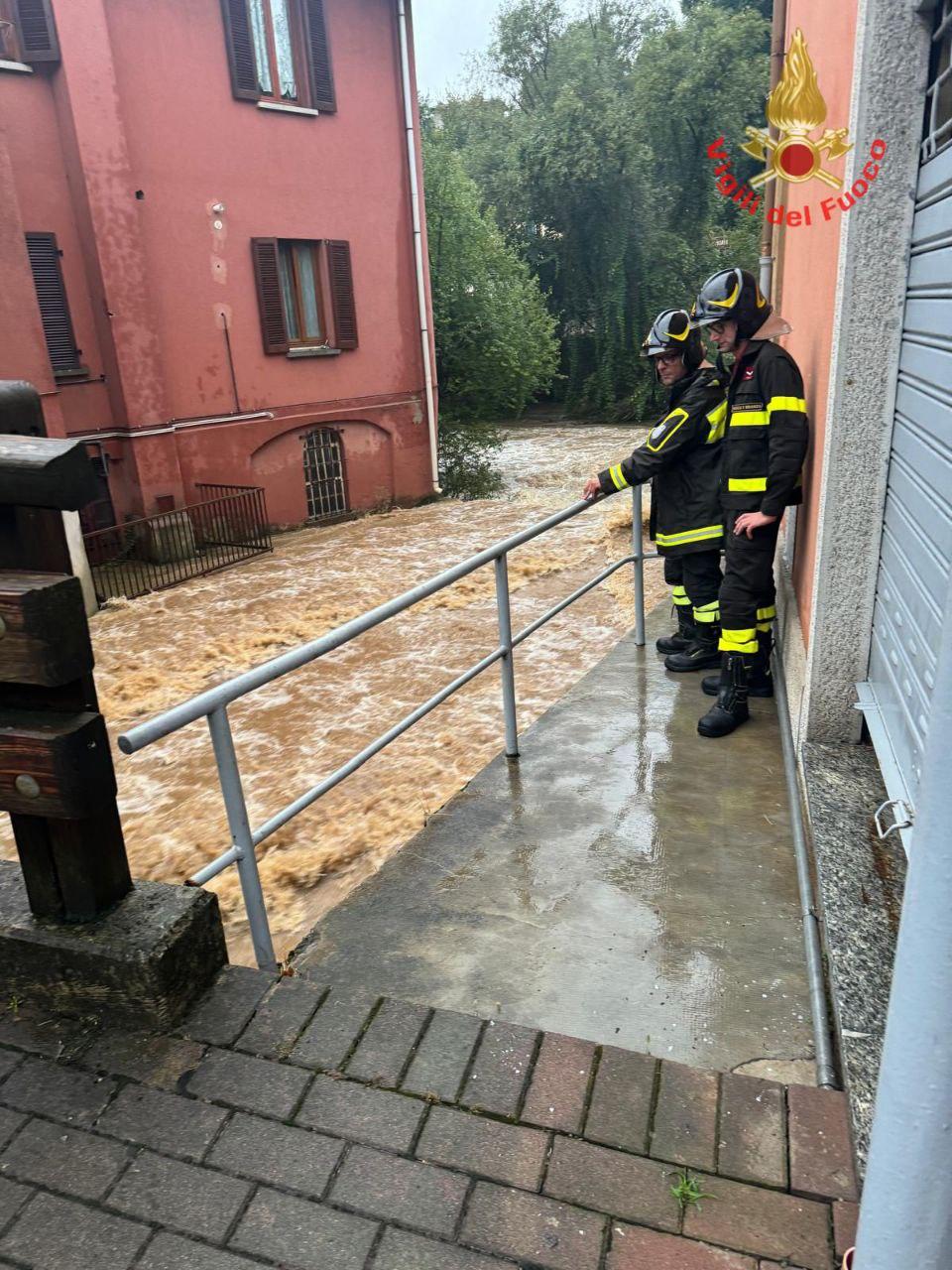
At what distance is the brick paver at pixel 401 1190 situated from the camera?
70.3 inches

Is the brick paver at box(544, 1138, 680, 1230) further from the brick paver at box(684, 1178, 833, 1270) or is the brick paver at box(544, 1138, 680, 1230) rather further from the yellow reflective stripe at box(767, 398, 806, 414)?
the yellow reflective stripe at box(767, 398, 806, 414)

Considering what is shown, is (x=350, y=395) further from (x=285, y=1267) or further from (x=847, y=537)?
(x=285, y=1267)

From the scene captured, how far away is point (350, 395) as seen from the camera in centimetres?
1560

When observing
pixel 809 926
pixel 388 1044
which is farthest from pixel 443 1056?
pixel 809 926

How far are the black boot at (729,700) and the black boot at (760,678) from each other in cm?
14

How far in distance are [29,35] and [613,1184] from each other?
13.7m

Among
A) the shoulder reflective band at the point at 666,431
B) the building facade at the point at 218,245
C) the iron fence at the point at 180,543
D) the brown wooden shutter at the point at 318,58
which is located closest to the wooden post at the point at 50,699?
the shoulder reflective band at the point at 666,431

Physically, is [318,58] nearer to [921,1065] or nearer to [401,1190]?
[401,1190]

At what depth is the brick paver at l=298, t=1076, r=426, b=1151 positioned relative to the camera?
6.42 feet

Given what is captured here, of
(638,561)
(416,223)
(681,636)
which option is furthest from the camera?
(416,223)

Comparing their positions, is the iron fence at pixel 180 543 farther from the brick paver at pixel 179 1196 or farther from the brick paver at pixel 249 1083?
the brick paver at pixel 179 1196

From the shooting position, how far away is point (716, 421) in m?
4.69

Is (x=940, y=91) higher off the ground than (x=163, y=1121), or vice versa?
(x=940, y=91)

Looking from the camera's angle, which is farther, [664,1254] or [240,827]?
[240,827]
